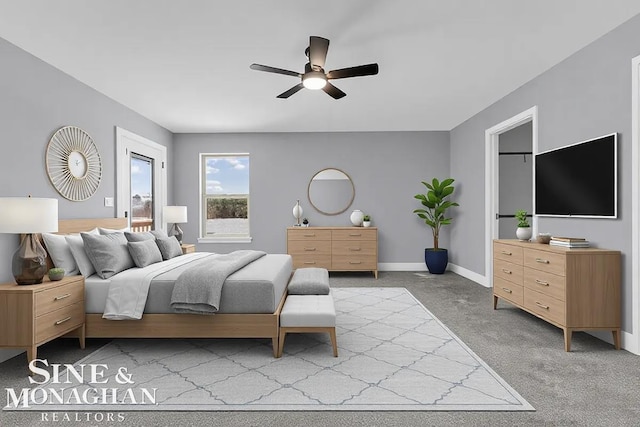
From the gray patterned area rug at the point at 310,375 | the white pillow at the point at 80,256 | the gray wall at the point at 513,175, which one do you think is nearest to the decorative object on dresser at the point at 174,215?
the white pillow at the point at 80,256

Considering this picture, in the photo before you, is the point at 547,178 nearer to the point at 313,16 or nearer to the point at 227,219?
the point at 313,16

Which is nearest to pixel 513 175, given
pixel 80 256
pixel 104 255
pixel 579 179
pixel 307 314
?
pixel 579 179

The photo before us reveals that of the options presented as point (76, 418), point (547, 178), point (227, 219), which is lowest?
point (76, 418)

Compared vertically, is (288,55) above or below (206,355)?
above

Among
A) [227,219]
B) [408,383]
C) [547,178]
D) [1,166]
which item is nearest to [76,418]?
[408,383]

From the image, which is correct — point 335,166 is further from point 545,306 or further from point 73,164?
point 545,306

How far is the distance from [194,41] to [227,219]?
14.1 ft

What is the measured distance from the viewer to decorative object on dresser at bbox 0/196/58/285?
8.75 ft

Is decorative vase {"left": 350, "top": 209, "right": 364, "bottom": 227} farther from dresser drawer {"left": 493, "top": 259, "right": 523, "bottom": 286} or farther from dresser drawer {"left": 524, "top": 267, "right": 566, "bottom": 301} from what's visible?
dresser drawer {"left": 524, "top": 267, "right": 566, "bottom": 301}

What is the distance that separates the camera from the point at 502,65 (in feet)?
12.7

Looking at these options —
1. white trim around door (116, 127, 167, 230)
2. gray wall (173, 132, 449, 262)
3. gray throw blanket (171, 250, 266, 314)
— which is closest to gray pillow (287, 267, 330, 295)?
gray throw blanket (171, 250, 266, 314)

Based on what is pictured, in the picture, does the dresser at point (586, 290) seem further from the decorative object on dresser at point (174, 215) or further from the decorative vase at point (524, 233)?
the decorative object on dresser at point (174, 215)

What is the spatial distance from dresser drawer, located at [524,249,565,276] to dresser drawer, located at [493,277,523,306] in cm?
33

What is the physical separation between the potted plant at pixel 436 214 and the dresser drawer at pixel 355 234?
957 mm
